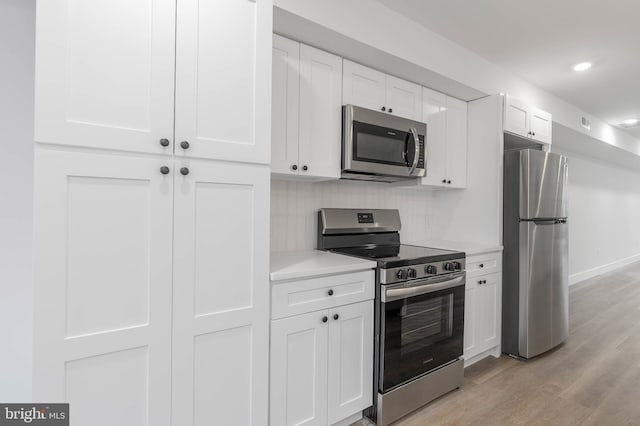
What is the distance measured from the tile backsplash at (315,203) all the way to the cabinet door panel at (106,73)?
106 centimetres

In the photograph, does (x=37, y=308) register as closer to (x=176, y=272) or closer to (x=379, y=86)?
(x=176, y=272)

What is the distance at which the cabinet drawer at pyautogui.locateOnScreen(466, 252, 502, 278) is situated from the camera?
262 cm

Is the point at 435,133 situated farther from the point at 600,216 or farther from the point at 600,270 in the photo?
the point at 600,270

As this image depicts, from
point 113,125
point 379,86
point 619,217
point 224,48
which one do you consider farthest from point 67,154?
point 619,217

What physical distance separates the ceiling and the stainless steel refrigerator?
0.86 meters

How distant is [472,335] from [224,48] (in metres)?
2.63

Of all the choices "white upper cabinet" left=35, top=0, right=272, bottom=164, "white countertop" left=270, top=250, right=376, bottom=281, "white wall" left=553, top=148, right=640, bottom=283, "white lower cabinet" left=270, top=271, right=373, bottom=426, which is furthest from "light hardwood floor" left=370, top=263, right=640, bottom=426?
"white wall" left=553, top=148, right=640, bottom=283

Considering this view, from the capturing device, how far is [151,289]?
1.28 meters

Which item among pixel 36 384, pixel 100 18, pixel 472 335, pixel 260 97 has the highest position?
pixel 100 18

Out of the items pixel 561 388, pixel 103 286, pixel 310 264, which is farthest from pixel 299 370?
pixel 561 388

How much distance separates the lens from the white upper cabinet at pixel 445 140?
2789 mm

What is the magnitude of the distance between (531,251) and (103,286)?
302 centimetres

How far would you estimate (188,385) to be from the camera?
136 cm

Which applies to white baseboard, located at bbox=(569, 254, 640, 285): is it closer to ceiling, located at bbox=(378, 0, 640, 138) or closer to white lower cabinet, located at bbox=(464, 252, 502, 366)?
ceiling, located at bbox=(378, 0, 640, 138)
